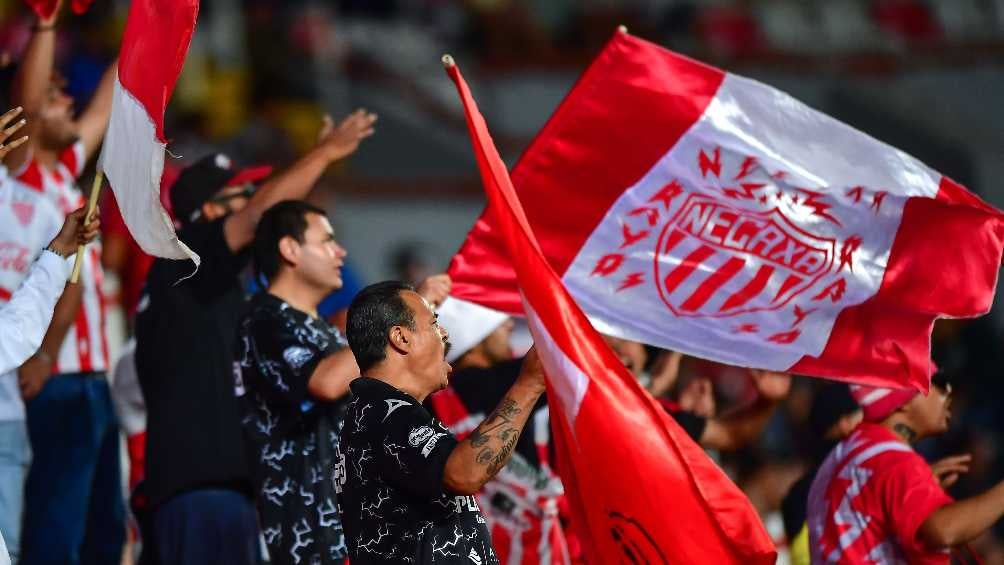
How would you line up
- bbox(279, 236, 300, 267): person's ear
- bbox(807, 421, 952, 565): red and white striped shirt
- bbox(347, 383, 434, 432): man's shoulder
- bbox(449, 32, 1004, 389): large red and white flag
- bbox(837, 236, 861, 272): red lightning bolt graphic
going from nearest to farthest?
bbox(347, 383, 434, 432): man's shoulder, bbox(807, 421, 952, 565): red and white striped shirt, bbox(279, 236, 300, 267): person's ear, bbox(449, 32, 1004, 389): large red and white flag, bbox(837, 236, 861, 272): red lightning bolt graphic

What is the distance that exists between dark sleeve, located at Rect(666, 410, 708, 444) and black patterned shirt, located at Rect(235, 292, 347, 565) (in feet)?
4.89

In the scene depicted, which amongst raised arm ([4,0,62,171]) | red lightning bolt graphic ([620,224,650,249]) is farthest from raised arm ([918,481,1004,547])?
raised arm ([4,0,62,171])

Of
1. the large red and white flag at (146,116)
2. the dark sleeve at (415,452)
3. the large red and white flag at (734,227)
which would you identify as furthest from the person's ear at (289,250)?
the dark sleeve at (415,452)

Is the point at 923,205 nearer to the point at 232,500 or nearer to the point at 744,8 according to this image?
the point at 232,500

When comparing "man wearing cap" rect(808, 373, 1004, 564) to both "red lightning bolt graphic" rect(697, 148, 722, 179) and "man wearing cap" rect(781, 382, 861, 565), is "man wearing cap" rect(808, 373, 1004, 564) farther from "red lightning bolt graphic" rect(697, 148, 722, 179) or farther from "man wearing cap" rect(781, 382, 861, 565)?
"red lightning bolt graphic" rect(697, 148, 722, 179)

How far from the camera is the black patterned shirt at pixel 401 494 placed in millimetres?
4414

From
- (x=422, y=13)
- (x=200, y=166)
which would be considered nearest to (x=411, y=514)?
(x=200, y=166)

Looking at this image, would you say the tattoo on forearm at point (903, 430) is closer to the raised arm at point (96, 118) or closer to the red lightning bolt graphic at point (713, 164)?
the red lightning bolt graphic at point (713, 164)

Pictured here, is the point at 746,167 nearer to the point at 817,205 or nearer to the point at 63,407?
the point at 817,205

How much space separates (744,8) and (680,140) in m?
12.9

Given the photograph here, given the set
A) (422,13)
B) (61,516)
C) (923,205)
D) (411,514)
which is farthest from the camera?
(422,13)

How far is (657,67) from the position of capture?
20.0 feet

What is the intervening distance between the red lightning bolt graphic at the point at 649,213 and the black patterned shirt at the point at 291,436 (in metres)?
1.19

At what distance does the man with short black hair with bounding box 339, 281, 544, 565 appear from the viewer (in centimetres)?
438
